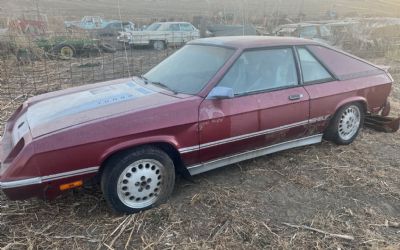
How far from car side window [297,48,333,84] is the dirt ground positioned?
972 mm

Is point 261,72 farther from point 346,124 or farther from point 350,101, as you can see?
point 346,124

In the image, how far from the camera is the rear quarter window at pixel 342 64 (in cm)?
429

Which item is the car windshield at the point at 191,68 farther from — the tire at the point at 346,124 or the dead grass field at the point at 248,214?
the tire at the point at 346,124

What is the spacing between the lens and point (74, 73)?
9562 mm

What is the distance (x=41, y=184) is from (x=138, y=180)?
76cm

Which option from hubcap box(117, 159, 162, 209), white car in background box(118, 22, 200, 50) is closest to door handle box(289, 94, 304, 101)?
hubcap box(117, 159, 162, 209)

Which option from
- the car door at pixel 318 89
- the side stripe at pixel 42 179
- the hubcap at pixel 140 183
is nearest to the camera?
the side stripe at pixel 42 179

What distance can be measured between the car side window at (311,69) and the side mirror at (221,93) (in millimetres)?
1189

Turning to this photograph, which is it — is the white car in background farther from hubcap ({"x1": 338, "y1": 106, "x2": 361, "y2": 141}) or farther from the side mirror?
the side mirror

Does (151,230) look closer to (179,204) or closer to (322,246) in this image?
(179,204)

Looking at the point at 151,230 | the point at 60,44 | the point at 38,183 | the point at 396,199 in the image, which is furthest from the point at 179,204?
the point at 60,44

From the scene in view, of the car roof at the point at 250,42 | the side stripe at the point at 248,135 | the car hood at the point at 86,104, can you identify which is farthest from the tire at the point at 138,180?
the car roof at the point at 250,42

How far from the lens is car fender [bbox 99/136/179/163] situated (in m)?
2.89

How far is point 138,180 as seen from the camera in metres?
3.11
